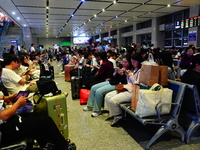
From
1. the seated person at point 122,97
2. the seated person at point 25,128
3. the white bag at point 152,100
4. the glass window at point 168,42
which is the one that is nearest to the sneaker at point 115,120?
the seated person at point 122,97

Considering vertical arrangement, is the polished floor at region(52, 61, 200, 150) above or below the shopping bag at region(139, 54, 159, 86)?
below

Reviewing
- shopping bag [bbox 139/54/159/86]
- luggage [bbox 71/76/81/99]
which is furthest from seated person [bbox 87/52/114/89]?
shopping bag [bbox 139/54/159/86]

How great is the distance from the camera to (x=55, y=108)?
238 cm

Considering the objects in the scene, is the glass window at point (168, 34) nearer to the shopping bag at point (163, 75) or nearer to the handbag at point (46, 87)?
the shopping bag at point (163, 75)

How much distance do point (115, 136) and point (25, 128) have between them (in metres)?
1.46

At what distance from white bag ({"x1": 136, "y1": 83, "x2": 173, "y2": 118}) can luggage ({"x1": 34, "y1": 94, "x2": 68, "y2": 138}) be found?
1117mm

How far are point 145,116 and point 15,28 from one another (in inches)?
620

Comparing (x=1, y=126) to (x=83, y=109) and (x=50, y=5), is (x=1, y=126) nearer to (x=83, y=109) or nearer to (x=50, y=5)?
(x=83, y=109)

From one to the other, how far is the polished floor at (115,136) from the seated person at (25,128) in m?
0.57

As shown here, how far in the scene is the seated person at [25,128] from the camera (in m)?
1.78

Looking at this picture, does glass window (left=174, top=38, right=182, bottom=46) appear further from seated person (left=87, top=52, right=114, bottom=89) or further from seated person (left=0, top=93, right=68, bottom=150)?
seated person (left=0, top=93, right=68, bottom=150)

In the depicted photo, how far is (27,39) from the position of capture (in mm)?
16047

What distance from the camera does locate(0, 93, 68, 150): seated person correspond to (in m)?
1.78

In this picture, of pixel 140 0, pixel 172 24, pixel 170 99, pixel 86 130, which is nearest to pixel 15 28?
pixel 140 0
